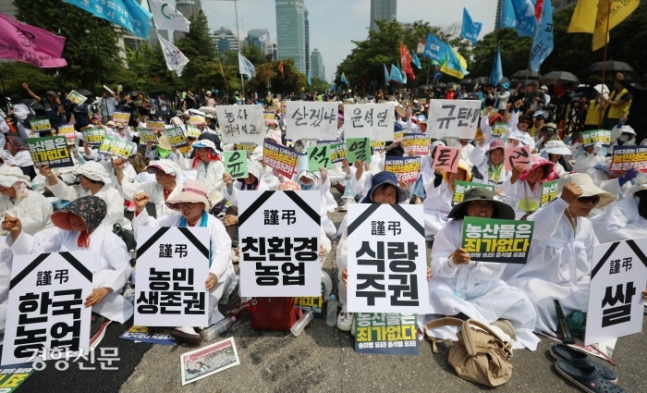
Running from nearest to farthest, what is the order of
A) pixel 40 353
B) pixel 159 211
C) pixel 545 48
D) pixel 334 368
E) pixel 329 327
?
pixel 40 353 < pixel 334 368 < pixel 329 327 < pixel 159 211 < pixel 545 48

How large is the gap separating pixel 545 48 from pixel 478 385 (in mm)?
11241

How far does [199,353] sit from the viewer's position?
3.29 meters

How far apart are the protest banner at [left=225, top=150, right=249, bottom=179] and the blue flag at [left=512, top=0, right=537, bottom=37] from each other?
10778 millimetres

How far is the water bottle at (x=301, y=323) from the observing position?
3514mm

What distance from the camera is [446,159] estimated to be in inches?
209

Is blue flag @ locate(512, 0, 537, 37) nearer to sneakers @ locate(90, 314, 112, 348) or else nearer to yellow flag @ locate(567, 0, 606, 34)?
yellow flag @ locate(567, 0, 606, 34)

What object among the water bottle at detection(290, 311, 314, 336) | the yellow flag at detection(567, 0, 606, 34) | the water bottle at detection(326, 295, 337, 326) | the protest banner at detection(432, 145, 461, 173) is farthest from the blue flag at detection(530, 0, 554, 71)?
the water bottle at detection(290, 311, 314, 336)

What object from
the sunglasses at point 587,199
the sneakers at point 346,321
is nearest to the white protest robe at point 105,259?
the sneakers at point 346,321

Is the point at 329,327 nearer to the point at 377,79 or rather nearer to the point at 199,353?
the point at 199,353

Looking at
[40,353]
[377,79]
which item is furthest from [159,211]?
[377,79]

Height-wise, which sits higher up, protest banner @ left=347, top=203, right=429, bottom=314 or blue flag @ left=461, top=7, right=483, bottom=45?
blue flag @ left=461, top=7, right=483, bottom=45

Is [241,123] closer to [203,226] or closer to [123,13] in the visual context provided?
[203,226]

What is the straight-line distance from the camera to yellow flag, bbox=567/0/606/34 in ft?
26.7

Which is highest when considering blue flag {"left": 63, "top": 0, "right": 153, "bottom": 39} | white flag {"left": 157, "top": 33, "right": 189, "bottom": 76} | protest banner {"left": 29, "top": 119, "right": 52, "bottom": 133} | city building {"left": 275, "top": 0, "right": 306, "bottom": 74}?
city building {"left": 275, "top": 0, "right": 306, "bottom": 74}
